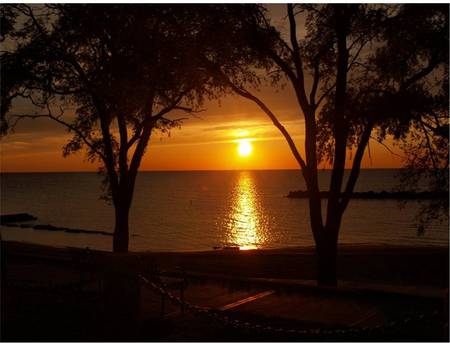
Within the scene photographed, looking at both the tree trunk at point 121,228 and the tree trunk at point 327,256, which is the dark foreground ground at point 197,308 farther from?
the tree trunk at point 121,228

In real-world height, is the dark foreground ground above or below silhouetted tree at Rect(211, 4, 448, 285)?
below

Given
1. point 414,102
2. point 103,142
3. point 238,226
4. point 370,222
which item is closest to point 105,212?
point 238,226

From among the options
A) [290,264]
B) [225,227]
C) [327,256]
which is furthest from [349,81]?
[225,227]

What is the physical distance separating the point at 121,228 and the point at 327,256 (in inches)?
281

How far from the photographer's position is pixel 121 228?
16.6 meters

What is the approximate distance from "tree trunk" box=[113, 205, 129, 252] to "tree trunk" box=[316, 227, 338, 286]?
659 cm

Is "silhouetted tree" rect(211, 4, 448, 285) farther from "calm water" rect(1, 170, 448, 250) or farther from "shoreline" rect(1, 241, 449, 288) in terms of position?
"calm water" rect(1, 170, 448, 250)

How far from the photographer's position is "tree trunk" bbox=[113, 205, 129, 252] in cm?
1620

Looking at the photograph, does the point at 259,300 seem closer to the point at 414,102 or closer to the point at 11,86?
the point at 414,102

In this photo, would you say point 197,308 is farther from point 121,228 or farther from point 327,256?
point 121,228

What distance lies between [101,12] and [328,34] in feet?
19.6

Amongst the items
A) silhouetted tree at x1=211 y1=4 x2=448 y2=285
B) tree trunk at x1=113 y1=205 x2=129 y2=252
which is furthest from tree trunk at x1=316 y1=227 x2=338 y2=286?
tree trunk at x1=113 y1=205 x2=129 y2=252

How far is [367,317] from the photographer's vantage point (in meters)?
8.83

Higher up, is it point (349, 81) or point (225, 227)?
point (349, 81)
